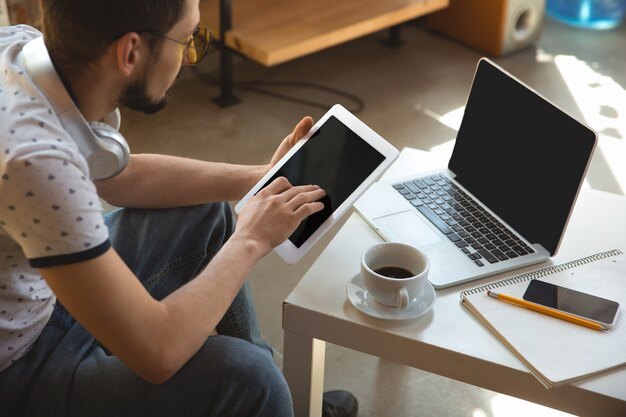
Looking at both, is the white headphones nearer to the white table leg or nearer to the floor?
the white table leg

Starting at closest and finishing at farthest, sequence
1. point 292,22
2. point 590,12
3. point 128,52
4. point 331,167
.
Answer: point 128,52 → point 331,167 → point 292,22 → point 590,12

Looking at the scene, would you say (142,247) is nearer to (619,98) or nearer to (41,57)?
(41,57)

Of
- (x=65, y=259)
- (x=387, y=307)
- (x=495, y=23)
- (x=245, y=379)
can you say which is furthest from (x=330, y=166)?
(x=495, y=23)

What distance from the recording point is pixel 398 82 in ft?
9.69

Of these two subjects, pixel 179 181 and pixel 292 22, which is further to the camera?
pixel 292 22

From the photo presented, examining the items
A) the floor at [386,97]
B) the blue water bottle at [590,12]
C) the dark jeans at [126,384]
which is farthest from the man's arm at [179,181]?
the blue water bottle at [590,12]

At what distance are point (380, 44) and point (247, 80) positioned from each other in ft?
1.81

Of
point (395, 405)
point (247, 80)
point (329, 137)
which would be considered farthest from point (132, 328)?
point (247, 80)

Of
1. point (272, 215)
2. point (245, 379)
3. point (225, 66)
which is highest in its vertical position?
point (272, 215)

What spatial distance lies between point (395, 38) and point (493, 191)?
6.07 ft

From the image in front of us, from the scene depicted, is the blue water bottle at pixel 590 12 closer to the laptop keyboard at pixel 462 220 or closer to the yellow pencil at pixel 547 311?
the laptop keyboard at pixel 462 220

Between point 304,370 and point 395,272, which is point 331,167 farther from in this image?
point 304,370

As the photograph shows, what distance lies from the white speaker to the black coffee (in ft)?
6.61

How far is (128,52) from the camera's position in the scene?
1.13m
